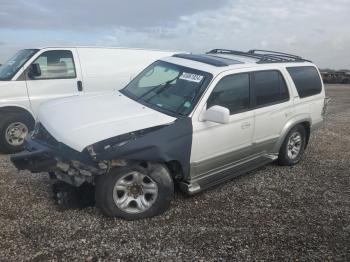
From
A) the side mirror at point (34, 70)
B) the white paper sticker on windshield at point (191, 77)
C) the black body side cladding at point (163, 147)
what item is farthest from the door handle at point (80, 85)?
the black body side cladding at point (163, 147)

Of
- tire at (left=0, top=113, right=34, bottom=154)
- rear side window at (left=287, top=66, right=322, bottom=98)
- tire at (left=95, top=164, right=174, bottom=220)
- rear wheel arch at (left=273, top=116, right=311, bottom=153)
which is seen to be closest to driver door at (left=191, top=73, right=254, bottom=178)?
tire at (left=95, top=164, right=174, bottom=220)

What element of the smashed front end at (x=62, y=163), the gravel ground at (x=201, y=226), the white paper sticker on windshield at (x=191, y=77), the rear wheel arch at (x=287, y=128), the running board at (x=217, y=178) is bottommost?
the gravel ground at (x=201, y=226)

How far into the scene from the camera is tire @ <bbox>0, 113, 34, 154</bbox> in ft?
23.1

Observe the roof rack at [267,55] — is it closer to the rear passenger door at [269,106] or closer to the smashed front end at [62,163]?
the rear passenger door at [269,106]

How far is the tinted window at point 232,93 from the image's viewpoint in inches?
199

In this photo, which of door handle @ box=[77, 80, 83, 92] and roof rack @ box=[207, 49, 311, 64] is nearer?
roof rack @ box=[207, 49, 311, 64]

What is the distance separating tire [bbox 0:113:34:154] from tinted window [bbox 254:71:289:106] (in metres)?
4.26

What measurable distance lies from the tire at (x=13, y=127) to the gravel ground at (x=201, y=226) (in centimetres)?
119

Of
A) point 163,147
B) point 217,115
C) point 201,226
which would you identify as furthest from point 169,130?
point 201,226

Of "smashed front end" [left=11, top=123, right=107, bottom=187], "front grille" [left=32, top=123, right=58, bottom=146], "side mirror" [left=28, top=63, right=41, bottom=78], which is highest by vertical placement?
"side mirror" [left=28, top=63, right=41, bottom=78]

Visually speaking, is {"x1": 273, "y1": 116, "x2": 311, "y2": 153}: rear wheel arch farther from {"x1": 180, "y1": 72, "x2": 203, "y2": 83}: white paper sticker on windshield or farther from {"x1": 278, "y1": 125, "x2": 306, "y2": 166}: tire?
{"x1": 180, "y1": 72, "x2": 203, "y2": 83}: white paper sticker on windshield

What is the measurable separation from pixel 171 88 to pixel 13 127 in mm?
3522

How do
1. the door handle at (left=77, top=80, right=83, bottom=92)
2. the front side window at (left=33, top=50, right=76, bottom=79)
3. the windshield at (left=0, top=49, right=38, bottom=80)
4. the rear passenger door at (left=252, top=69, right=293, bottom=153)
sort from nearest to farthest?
the rear passenger door at (left=252, top=69, right=293, bottom=153)
the windshield at (left=0, top=49, right=38, bottom=80)
the front side window at (left=33, top=50, right=76, bottom=79)
the door handle at (left=77, top=80, right=83, bottom=92)

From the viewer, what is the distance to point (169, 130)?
14.8 ft
